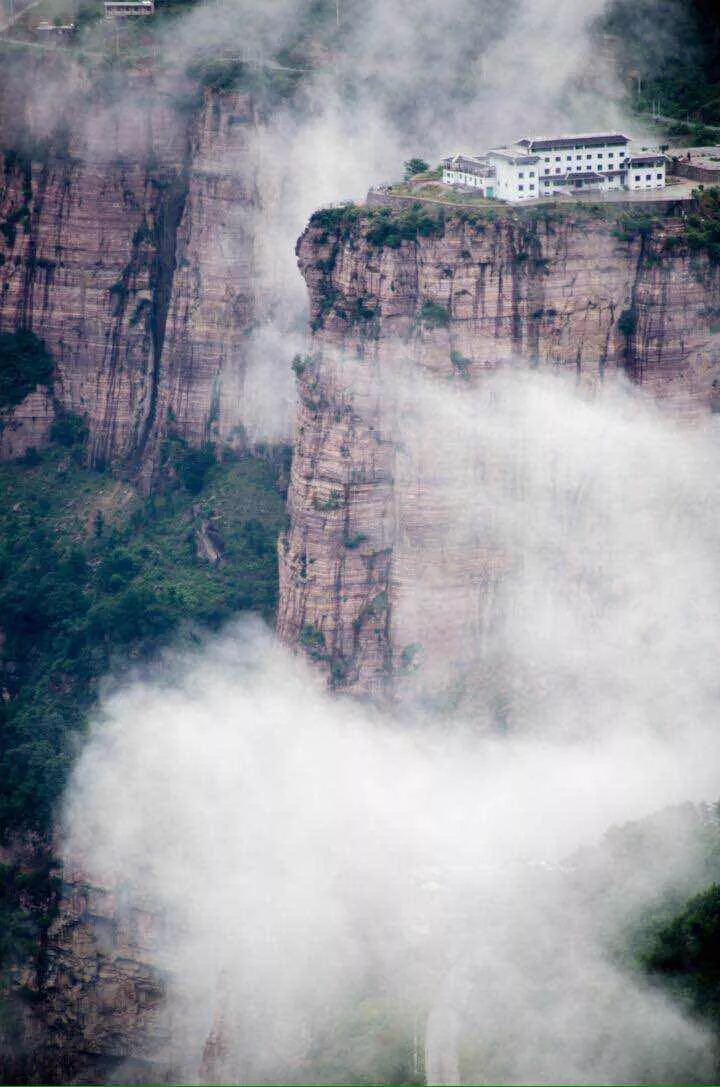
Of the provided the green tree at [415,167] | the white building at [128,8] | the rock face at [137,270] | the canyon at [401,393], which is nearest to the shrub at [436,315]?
the canyon at [401,393]

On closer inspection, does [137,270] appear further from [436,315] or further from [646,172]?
[646,172]

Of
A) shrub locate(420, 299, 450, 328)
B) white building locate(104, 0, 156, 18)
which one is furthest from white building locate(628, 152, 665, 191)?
white building locate(104, 0, 156, 18)

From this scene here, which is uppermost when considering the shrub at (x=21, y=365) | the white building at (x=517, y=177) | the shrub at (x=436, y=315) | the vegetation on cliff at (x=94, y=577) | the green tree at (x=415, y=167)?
the green tree at (x=415, y=167)

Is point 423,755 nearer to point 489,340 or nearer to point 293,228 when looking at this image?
point 489,340

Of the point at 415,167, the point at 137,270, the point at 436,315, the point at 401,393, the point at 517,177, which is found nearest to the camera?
the point at 436,315

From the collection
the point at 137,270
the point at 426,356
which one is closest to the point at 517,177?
the point at 426,356

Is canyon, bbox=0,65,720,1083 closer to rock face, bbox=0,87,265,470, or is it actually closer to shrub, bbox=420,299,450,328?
shrub, bbox=420,299,450,328

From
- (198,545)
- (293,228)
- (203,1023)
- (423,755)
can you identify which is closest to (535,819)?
(423,755)

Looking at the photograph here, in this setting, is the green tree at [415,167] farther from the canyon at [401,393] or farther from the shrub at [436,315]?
the shrub at [436,315]
